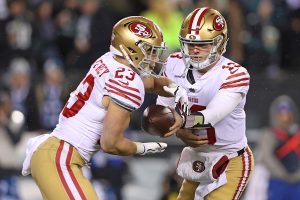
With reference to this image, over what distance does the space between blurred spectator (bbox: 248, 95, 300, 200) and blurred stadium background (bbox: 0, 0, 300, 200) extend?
28.7 inches

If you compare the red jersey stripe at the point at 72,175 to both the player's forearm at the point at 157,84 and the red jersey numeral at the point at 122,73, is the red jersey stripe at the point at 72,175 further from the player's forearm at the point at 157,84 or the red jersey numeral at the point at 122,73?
the player's forearm at the point at 157,84

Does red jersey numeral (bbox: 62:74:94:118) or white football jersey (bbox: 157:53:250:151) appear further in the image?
white football jersey (bbox: 157:53:250:151)

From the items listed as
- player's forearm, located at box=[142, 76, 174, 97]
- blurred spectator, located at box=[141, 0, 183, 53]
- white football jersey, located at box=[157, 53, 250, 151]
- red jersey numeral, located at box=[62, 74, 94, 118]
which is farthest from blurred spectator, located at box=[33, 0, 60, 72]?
red jersey numeral, located at box=[62, 74, 94, 118]

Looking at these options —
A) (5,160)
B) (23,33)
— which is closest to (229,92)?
(5,160)

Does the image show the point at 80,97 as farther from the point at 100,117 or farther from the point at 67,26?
the point at 67,26

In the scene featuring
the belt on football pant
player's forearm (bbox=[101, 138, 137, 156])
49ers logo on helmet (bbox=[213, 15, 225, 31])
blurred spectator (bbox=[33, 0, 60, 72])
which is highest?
49ers logo on helmet (bbox=[213, 15, 225, 31])

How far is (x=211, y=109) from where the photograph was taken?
6730mm

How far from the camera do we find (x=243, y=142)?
23.5 ft

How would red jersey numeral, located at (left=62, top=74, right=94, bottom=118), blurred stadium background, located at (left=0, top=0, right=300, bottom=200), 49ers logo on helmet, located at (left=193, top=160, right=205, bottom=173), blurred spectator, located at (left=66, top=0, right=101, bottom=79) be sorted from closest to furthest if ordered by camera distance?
red jersey numeral, located at (left=62, top=74, right=94, bottom=118) → 49ers logo on helmet, located at (left=193, top=160, right=205, bottom=173) → blurred stadium background, located at (left=0, top=0, right=300, bottom=200) → blurred spectator, located at (left=66, top=0, right=101, bottom=79)

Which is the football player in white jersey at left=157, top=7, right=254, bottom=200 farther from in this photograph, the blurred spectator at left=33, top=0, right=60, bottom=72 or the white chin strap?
the blurred spectator at left=33, top=0, right=60, bottom=72

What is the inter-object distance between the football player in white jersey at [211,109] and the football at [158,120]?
0.13 meters

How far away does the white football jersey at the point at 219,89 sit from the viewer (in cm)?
685

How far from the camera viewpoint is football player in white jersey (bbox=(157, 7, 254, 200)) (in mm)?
6797

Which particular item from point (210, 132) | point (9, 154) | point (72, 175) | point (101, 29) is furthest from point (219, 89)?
point (101, 29)
